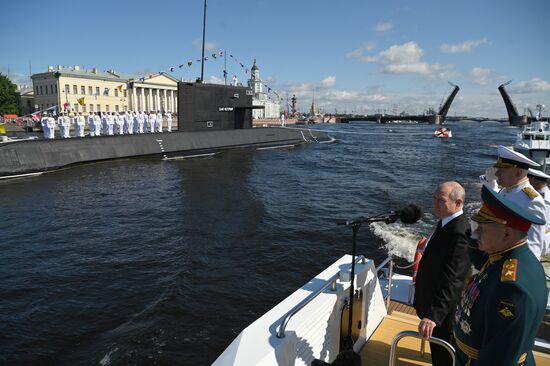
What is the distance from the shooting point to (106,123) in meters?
23.1

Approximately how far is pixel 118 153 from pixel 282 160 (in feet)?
30.4

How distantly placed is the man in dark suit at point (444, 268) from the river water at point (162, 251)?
3277mm

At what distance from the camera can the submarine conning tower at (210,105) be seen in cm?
2188

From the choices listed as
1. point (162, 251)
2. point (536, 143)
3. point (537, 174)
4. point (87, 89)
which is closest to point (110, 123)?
point (162, 251)

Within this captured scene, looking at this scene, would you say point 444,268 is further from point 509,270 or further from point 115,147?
point 115,147

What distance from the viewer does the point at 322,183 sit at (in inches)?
663

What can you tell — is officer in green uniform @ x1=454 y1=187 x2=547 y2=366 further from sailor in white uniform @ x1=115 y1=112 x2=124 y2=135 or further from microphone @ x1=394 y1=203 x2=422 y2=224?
sailor in white uniform @ x1=115 y1=112 x2=124 y2=135

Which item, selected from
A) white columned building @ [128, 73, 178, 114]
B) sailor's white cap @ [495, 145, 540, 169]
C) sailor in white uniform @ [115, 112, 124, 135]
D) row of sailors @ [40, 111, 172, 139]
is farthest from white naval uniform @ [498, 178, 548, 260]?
white columned building @ [128, 73, 178, 114]

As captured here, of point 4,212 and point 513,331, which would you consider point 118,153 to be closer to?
point 4,212

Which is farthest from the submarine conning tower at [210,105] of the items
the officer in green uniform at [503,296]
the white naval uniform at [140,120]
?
the officer in green uniform at [503,296]

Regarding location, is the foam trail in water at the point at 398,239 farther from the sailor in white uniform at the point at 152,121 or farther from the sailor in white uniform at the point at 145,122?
the sailor in white uniform at the point at 152,121

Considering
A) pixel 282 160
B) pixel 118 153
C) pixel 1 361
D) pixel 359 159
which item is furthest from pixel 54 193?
pixel 359 159

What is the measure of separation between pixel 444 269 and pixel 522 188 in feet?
4.12

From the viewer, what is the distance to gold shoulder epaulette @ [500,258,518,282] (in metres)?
1.70
